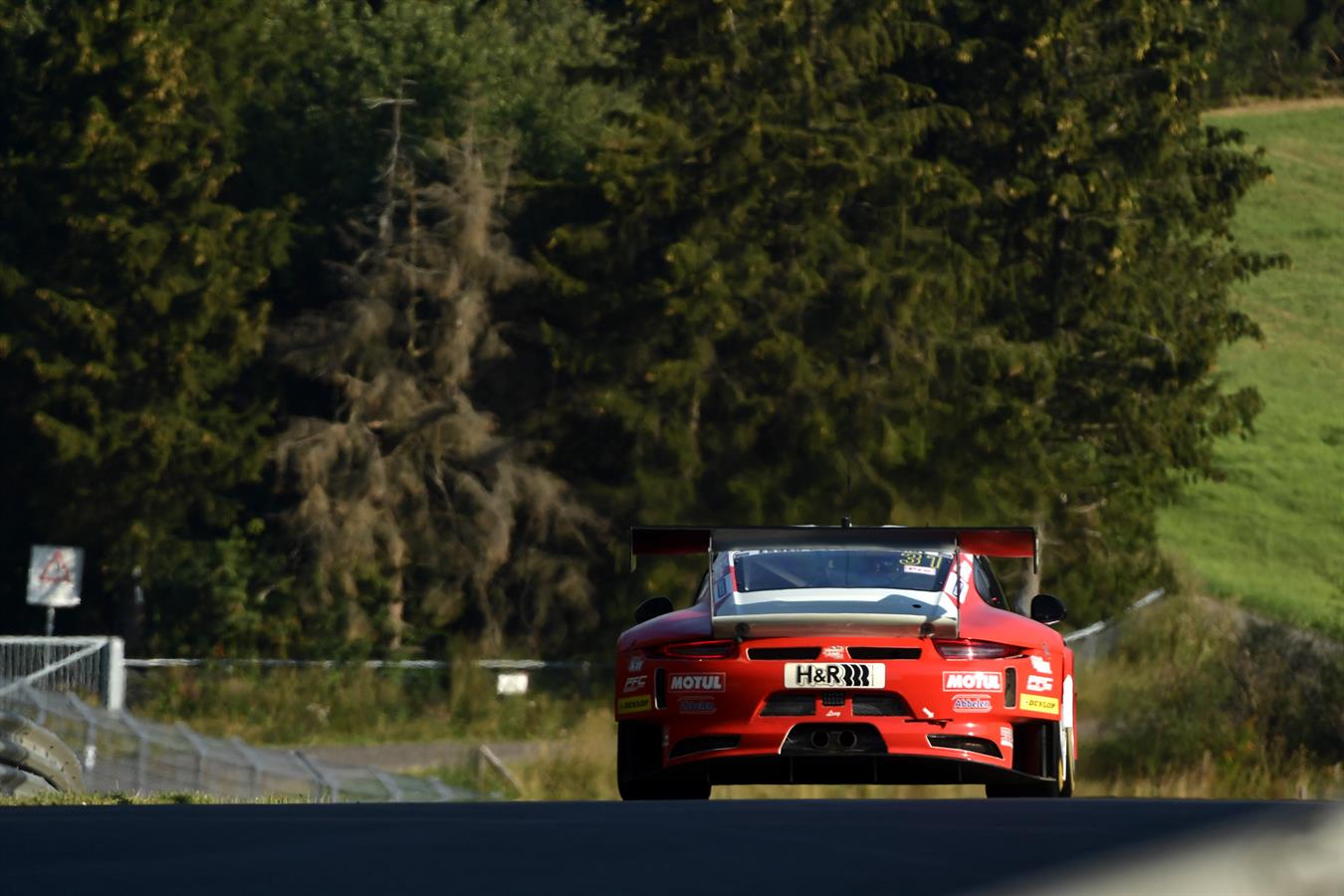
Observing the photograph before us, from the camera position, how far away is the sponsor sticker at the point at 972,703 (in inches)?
482

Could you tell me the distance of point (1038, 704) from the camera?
1253cm

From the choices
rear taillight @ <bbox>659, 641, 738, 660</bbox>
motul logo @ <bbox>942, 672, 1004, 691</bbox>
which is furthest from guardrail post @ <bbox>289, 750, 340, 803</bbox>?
motul logo @ <bbox>942, 672, 1004, 691</bbox>

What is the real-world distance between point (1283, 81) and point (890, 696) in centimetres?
9782

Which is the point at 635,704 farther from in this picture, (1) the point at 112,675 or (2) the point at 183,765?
(1) the point at 112,675

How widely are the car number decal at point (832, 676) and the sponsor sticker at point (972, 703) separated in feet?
1.15

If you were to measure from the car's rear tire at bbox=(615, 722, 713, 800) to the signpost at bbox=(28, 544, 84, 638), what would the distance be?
31.7 metres

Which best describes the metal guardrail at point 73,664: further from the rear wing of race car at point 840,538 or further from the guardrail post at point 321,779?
the rear wing of race car at point 840,538

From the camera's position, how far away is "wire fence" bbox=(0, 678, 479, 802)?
25.1 meters

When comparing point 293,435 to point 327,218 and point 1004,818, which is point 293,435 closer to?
point 327,218

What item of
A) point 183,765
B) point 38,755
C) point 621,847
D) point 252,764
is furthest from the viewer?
point 183,765

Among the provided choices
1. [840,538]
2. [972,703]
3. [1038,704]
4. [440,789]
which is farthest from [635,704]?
[440,789]

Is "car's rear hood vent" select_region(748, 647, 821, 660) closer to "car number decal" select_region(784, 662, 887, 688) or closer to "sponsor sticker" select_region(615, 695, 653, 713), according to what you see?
A: "car number decal" select_region(784, 662, 887, 688)

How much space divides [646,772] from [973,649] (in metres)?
1.67

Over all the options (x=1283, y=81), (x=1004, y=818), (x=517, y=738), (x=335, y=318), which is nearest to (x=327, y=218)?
(x=335, y=318)
